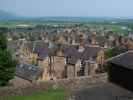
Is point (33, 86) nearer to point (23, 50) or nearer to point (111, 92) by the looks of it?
point (111, 92)

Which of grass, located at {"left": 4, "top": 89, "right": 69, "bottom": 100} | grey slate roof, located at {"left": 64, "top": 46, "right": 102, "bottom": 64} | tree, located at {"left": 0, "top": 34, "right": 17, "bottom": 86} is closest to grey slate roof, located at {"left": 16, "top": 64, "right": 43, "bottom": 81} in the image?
tree, located at {"left": 0, "top": 34, "right": 17, "bottom": 86}

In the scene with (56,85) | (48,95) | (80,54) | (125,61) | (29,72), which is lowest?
(80,54)

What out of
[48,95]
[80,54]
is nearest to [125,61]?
[48,95]

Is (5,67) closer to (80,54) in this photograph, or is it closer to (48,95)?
(48,95)

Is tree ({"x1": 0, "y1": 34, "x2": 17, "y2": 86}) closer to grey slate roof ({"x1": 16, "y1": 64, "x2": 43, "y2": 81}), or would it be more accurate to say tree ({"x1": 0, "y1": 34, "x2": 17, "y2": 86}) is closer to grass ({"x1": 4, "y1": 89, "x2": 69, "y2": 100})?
grass ({"x1": 4, "y1": 89, "x2": 69, "y2": 100})

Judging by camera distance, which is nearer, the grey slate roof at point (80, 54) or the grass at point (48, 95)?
the grass at point (48, 95)

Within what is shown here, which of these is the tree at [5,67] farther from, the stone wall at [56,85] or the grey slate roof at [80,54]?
the grey slate roof at [80,54]

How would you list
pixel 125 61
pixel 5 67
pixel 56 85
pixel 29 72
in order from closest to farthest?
pixel 125 61 → pixel 56 85 → pixel 5 67 → pixel 29 72

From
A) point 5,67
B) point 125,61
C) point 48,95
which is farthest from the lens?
point 5,67

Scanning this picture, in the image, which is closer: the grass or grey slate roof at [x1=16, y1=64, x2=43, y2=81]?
the grass

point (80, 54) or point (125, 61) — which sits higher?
point (125, 61)

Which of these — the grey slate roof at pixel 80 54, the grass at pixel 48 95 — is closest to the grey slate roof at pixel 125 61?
the grass at pixel 48 95

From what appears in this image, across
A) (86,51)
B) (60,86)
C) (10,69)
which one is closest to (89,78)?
(60,86)
